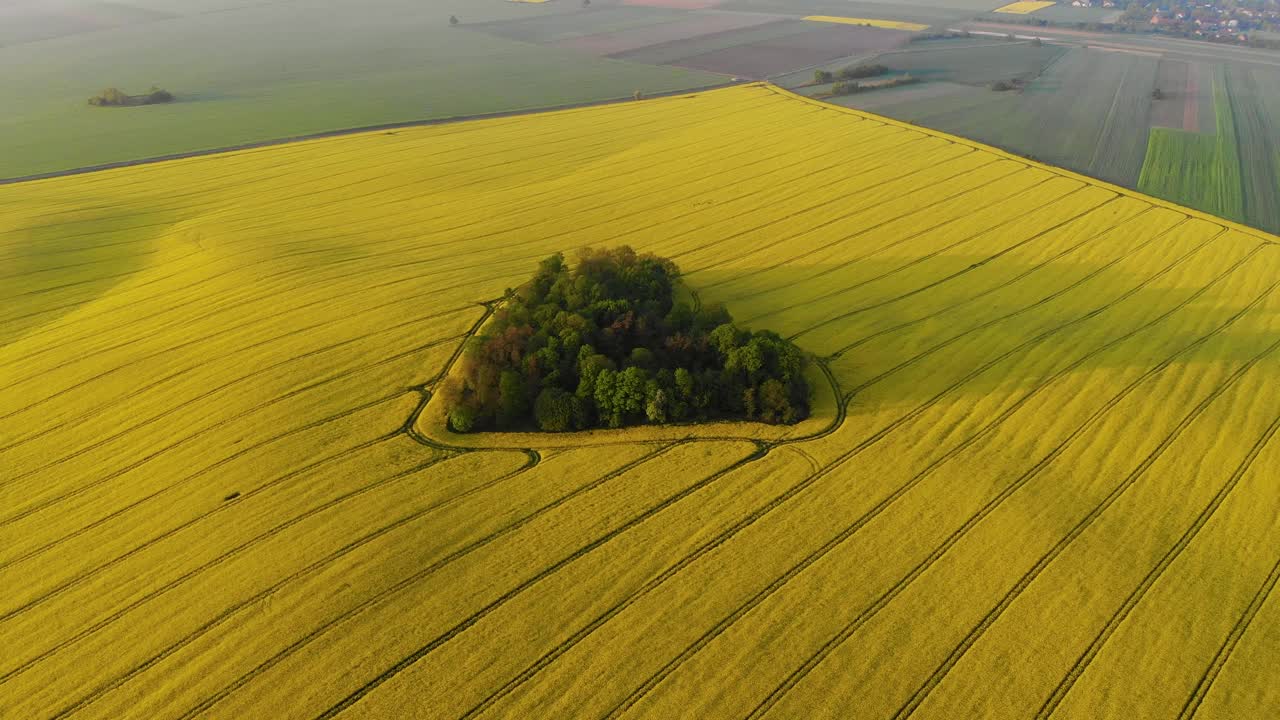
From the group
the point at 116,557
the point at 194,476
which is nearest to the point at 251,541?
the point at 116,557

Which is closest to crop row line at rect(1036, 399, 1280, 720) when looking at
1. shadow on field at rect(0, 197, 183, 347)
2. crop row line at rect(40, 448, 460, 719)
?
crop row line at rect(40, 448, 460, 719)

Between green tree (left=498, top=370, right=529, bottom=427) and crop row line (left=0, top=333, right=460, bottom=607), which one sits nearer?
crop row line (left=0, top=333, right=460, bottom=607)

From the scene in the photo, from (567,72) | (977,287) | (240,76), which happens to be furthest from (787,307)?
(240,76)

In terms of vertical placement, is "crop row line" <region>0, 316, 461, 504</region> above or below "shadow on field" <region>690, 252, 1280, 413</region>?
above

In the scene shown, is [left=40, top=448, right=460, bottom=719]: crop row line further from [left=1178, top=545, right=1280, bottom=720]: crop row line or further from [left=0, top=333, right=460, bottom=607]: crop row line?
[left=1178, top=545, right=1280, bottom=720]: crop row line

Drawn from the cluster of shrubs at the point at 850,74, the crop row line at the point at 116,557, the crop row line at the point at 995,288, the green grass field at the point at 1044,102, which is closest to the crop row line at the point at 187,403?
the crop row line at the point at 116,557

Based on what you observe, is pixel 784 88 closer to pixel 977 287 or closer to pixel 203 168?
pixel 977 287
